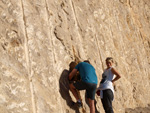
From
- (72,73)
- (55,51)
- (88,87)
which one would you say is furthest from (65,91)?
(55,51)

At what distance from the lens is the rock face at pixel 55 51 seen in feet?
13.6

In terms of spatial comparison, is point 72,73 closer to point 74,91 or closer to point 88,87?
point 74,91

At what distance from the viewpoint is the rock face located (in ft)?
13.6

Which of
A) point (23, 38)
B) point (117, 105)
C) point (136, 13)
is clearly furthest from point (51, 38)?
point (136, 13)

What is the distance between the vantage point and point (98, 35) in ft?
22.9

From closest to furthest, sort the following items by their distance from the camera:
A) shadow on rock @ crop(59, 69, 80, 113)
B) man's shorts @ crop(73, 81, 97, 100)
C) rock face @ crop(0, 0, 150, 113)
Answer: rock face @ crop(0, 0, 150, 113) < man's shorts @ crop(73, 81, 97, 100) < shadow on rock @ crop(59, 69, 80, 113)

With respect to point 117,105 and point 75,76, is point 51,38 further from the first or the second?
point 117,105

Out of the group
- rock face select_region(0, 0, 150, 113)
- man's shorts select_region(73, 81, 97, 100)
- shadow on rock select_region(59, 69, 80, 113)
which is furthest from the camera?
shadow on rock select_region(59, 69, 80, 113)

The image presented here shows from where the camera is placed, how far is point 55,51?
199 inches

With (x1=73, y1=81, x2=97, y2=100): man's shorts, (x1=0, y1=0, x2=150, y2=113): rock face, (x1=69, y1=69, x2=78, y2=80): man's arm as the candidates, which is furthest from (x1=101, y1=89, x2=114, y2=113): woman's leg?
(x1=69, y1=69, x2=78, y2=80): man's arm

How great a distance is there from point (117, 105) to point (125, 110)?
40 cm

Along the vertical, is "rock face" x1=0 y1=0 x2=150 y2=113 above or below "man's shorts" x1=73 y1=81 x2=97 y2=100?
above

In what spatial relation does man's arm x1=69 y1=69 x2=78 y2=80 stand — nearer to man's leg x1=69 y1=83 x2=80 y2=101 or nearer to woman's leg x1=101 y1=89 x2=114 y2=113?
man's leg x1=69 y1=83 x2=80 y2=101

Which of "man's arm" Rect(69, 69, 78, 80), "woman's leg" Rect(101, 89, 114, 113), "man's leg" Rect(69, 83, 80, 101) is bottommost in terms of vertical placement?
"woman's leg" Rect(101, 89, 114, 113)
